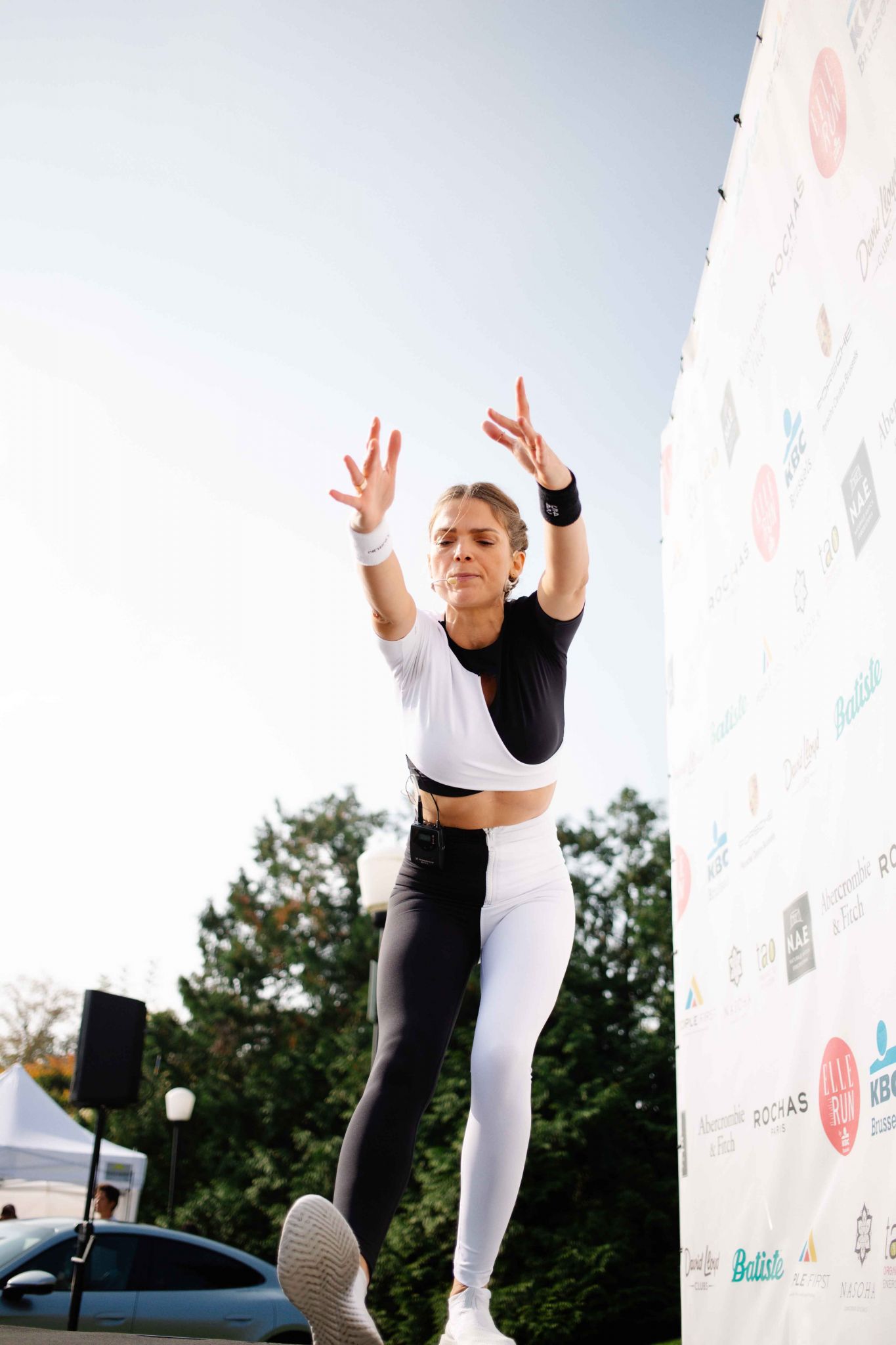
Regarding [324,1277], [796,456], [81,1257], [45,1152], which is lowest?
[81,1257]

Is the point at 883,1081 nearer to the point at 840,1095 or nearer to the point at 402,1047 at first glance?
the point at 840,1095

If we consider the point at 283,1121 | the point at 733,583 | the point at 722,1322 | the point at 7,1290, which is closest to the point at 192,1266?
the point at 7,1290

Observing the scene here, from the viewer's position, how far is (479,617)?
2223 mm

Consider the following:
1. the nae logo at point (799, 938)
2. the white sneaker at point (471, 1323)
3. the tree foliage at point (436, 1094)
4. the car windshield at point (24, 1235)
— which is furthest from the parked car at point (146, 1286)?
the tree foliage at point (436, 1094)

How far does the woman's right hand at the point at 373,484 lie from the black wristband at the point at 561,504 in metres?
0.30

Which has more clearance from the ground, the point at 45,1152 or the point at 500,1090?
the point at 500,1090

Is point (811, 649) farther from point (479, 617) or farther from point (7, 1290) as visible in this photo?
point (7, 1290)

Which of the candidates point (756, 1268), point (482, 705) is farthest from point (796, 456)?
point (756, 1268)

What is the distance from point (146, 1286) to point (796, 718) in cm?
485

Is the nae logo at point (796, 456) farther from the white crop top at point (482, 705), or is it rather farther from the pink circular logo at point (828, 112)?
the white crop top at point (482, 705)

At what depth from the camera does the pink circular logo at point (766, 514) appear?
3.64 metres

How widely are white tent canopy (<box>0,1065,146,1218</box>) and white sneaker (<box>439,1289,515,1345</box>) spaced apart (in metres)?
8.68

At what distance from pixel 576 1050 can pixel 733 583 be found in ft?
32.5

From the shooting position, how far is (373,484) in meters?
2.02
